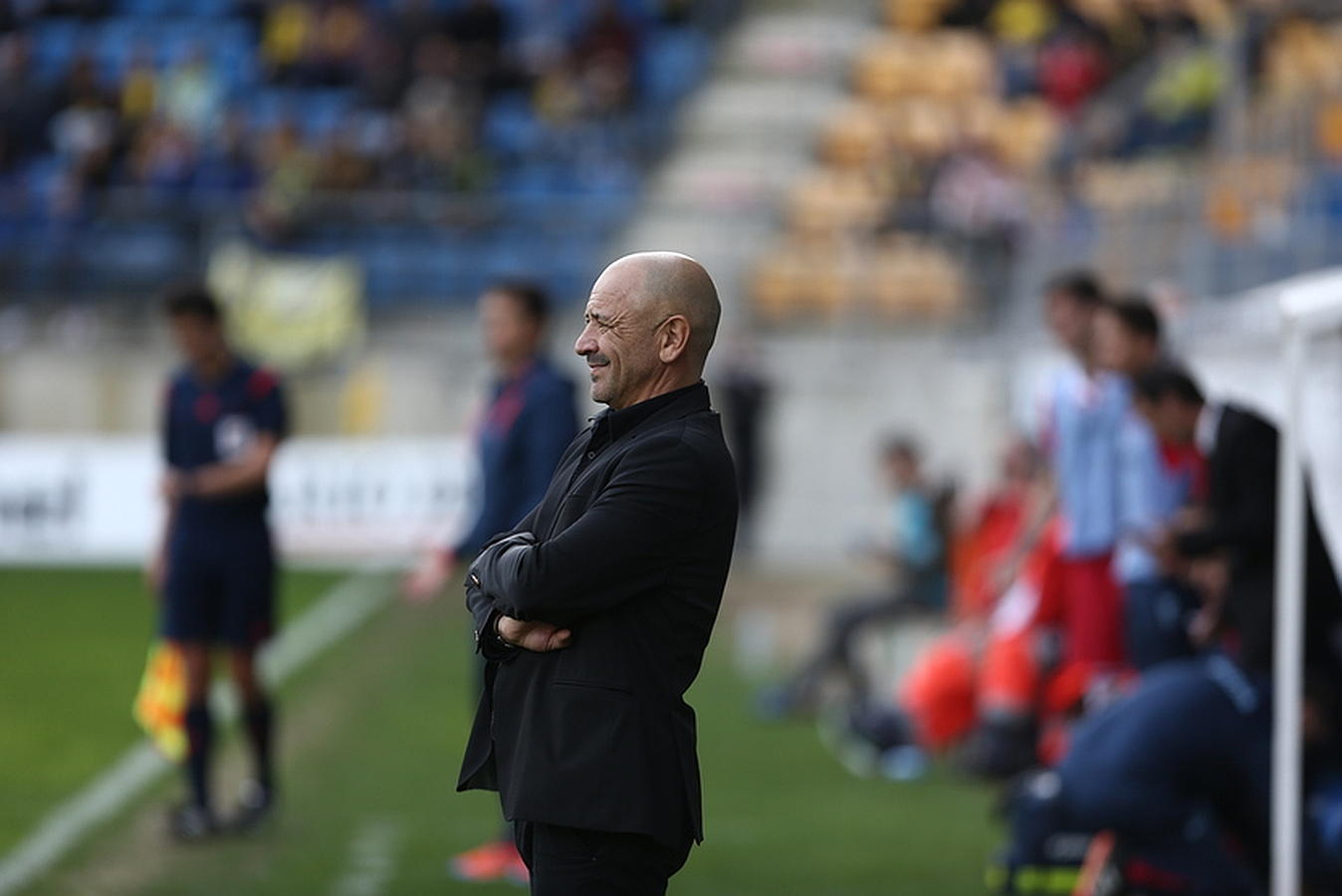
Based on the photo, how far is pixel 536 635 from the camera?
4.02 m

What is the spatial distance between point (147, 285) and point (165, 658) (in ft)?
46.9

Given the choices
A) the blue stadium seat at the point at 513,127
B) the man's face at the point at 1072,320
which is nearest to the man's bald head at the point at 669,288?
the man's face at the point at 1072,320

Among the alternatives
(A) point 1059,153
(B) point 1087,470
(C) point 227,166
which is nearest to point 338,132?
(C) point 227,166

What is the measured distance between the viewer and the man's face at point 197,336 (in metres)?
8.43

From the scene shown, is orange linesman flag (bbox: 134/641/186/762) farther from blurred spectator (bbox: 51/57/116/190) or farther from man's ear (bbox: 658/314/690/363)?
blurred spectator (bbox: 51/57/116/190)

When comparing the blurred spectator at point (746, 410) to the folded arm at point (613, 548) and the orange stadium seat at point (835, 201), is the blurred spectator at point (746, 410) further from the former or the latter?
the folded arm at point (613, 548)

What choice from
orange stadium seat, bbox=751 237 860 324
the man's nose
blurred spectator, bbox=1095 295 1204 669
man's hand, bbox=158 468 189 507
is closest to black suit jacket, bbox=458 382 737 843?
the man's nose

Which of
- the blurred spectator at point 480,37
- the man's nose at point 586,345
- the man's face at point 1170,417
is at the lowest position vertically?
the man's face at point 1170,417

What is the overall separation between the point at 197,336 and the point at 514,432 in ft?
4.76

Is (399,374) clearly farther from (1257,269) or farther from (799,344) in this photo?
(1257,269)

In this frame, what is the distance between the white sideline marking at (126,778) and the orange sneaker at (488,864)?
147 cm

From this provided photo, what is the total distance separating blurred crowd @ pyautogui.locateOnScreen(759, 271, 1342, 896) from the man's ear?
3.08 metres

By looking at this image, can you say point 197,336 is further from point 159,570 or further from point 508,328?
point 508,328

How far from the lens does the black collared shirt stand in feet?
13.4
